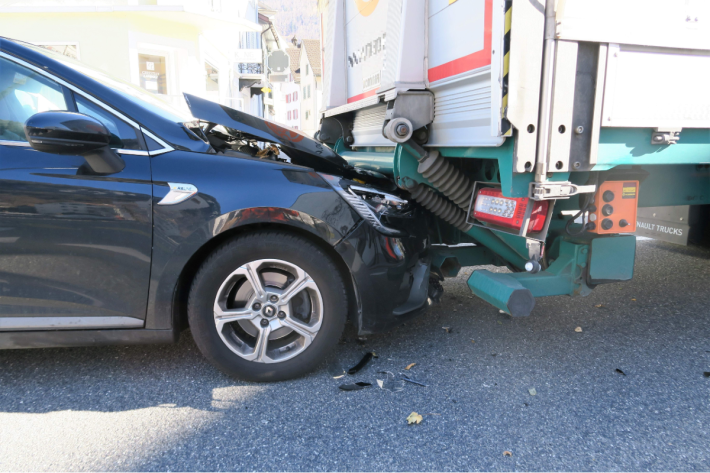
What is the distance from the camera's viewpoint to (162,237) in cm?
254

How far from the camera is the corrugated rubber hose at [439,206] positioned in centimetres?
338

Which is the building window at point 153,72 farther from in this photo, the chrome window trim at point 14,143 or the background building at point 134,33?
the chrome window trim at point 14,143

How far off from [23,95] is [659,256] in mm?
6019

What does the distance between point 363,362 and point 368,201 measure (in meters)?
0.97

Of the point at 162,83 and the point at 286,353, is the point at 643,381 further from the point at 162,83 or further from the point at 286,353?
the point at 162,83

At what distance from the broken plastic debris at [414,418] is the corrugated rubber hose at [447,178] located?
1434 mm

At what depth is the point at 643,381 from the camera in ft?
9.11

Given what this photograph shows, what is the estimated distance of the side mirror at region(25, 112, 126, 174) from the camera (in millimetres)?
2250

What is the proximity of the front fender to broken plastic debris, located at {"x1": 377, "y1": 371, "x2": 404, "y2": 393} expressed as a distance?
2.75ft

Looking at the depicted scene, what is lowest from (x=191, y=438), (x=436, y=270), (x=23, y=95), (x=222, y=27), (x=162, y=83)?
(x=191, y=438)

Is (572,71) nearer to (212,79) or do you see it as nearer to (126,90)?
(126,90)

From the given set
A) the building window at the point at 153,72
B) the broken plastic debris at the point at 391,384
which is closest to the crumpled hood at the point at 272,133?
the broken plastic debris at the point at 391,384

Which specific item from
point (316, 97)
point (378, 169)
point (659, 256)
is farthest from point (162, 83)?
point (316, 97)

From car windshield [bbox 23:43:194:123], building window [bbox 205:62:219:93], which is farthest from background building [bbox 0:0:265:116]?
car windshield [bbox 23:43:194:123]
